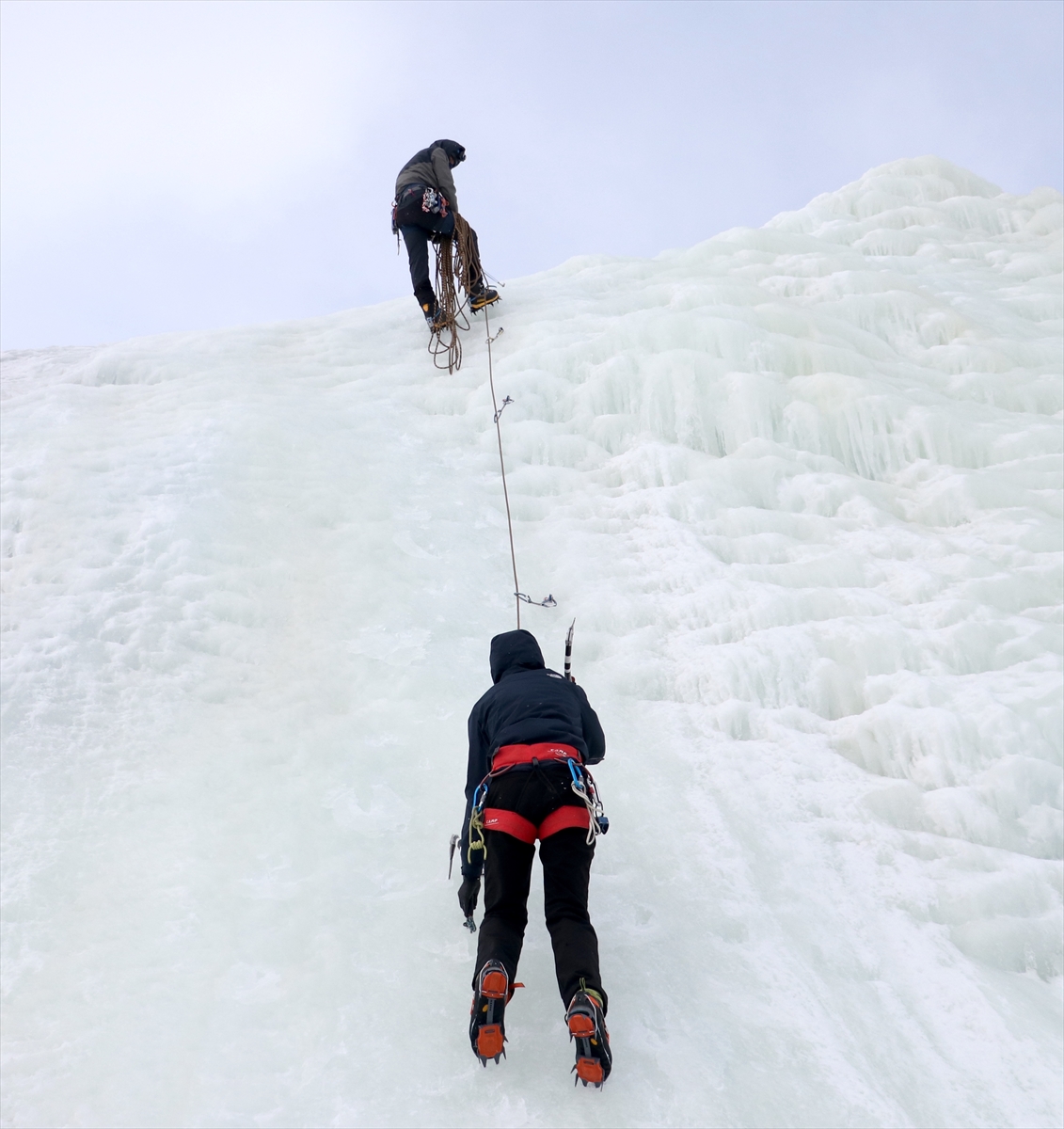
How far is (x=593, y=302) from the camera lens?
806 centimetres

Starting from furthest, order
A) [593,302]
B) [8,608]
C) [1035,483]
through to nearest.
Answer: [593,302]
[1035,483]
[8,608]

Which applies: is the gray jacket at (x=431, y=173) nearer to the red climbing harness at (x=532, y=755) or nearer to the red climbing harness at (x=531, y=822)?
the red climbing harness at (x=532, y=755)

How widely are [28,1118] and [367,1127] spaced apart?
3.19 feet

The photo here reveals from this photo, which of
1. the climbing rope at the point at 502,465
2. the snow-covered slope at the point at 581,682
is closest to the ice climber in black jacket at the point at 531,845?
the snow-covered slope at the point at 581,682

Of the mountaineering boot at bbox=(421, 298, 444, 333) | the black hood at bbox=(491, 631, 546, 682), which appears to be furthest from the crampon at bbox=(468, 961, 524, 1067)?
the mountaineering boot at bbox=(421, 298, 444, 333)

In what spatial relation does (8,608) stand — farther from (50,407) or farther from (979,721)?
(979,721)

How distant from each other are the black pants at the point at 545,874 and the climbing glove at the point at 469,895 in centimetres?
34

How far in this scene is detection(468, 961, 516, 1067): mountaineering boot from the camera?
97.7 inches

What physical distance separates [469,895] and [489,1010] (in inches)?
23.5

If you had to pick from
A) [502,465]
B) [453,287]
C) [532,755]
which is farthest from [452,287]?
[532,755]

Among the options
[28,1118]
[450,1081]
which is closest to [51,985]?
[28,1118]

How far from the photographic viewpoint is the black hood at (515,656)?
10.8 ft

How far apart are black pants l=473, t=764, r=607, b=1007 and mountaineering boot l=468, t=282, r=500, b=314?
6002mm

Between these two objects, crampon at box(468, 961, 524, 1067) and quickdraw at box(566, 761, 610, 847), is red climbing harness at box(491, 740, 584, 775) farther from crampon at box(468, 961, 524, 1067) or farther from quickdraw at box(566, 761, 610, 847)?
crampon at box(468, 961, 524, 1067)
